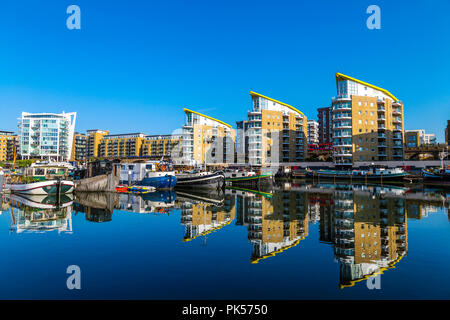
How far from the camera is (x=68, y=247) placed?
1575cm

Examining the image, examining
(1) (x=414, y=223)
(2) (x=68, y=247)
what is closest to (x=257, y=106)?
(1) (x=414, y=223)

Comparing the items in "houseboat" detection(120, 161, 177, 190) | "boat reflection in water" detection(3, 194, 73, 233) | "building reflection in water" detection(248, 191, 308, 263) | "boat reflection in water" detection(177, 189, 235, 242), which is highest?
"houseboat" detection(120, 161, 177, 190)

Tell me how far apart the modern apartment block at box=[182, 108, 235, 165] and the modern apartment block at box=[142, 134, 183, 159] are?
57541mm

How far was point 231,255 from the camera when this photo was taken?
14.2 metres

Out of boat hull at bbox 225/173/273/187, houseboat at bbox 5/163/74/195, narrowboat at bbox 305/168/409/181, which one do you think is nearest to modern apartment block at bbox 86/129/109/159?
houseboat at bbox 5/163/74/195

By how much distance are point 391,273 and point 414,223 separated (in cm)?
1199

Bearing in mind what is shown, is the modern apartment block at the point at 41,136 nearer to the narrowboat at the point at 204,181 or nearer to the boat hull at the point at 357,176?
the narrowboat at the point at 204,181

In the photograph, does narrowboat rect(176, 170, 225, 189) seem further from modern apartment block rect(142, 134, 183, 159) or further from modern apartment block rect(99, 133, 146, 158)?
modern apartment block rect(99, 133, 146, 158)

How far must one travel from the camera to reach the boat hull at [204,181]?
52031mm

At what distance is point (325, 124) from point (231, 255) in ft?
536

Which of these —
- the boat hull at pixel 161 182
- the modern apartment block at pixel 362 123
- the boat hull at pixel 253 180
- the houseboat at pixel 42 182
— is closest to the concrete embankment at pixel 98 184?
the houseboat at pixel 42 182

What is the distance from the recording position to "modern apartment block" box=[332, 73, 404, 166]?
267ft

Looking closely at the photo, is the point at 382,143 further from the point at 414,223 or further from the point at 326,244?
the point at 326,244

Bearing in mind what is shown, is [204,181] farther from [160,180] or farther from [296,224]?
[296,224]
